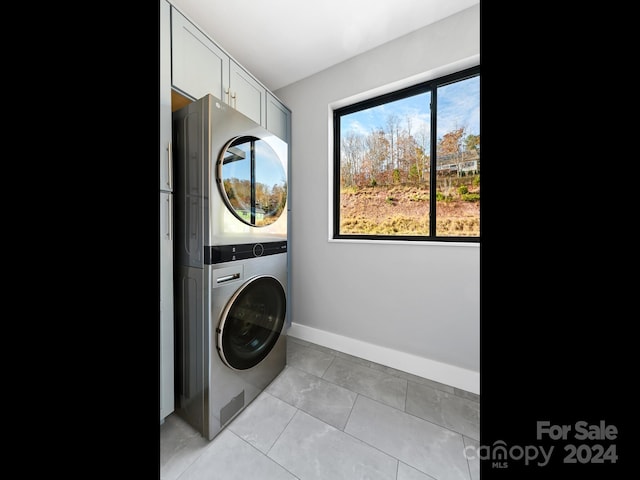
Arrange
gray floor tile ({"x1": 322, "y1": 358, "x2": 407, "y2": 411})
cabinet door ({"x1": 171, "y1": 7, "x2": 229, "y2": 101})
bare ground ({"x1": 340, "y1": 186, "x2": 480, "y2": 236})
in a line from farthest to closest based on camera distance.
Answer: bare ground ({"x1": 340, "y1": 186, "x2": 480, "y2": 236}) → gray floor tile ({"x1": 322, "y1": 358, "x2": 407, "y2": 411}) → cabinet door ({"x1": 171, "y1": 7, "x2": 229, "y2": 101})

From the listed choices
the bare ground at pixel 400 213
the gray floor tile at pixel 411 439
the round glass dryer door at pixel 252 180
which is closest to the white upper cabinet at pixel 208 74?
the round glass dryer door at pixel 252 180

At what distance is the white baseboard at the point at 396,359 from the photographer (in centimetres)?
149

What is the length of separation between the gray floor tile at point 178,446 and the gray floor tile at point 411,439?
700 mm

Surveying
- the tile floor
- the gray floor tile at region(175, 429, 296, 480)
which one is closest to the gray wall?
the tile floor

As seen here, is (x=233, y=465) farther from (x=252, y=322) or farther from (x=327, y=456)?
(x=252, y=322)

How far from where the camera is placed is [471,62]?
151 centimetres

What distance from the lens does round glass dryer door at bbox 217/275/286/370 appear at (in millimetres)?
1153

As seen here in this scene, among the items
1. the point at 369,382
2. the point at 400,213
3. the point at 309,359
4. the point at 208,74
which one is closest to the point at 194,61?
the point at 208,74

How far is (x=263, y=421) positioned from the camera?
1204 mm

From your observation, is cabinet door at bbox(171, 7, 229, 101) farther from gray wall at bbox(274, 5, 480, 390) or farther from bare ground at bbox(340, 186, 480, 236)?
bare ground at bbox(340, 186, 480, 236)

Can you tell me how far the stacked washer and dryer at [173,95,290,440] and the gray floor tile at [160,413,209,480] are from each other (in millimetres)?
42

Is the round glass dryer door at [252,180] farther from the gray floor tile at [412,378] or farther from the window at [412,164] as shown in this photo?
the gray floor tile at [412,378]
